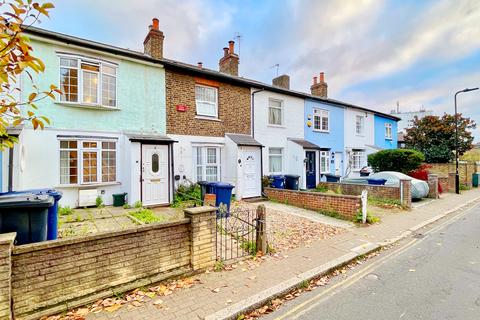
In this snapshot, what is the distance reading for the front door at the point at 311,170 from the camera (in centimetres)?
1614

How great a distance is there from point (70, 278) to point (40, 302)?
0.39 meters

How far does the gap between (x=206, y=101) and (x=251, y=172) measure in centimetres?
415

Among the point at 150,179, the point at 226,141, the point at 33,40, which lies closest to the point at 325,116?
the point at 226,141

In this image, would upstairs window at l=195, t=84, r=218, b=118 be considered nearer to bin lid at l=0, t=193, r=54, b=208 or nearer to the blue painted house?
bin lid at l=0, t=193, r=54, b=208

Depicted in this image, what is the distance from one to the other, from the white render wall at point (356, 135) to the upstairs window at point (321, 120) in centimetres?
240

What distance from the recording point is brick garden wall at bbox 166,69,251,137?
451 inches

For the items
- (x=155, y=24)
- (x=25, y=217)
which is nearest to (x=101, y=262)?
(x=25, y=217)

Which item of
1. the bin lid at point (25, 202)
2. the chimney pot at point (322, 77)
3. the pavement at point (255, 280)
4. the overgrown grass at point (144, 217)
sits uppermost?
the chimney pot at point (322, 77)

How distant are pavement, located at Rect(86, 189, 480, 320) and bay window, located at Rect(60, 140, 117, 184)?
700cm

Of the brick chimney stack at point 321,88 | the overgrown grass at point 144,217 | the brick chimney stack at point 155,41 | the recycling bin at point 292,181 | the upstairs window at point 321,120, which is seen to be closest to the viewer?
the overgrown grass at point 144,217

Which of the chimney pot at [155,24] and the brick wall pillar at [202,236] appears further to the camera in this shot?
the chimney pot at [155,24]

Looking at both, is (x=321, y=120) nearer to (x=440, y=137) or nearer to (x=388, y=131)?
(x=388, y=131)

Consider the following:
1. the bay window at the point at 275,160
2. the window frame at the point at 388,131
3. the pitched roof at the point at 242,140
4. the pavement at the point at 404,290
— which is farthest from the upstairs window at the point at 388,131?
the pavement at the point at 404,290

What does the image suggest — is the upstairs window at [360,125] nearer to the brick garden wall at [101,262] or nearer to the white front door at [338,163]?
the white front door at [338,163]
